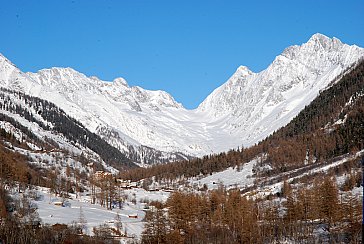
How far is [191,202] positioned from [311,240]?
1536 inches

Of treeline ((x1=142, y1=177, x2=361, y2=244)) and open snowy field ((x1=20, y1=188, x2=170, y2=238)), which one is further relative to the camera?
open snowy field ((x1=20, y1=188, x2=170, y2=238))

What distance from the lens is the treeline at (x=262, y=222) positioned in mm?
105125

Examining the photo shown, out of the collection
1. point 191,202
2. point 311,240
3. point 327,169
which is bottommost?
point 311,240

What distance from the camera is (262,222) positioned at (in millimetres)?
123000

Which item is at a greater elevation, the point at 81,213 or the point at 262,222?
the point at 81,213

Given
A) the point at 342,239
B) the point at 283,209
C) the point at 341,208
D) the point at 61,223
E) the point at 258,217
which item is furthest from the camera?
the point at 283,209

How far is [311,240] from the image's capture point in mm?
103312

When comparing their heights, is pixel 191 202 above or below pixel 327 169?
below

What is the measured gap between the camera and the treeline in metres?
105

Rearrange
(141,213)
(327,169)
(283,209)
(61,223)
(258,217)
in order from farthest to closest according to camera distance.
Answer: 1. (327,169)
2. (141,213)
3. (283,209)
4. (258,217)
5. (61,223)

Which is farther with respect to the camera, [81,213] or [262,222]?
[81,213]

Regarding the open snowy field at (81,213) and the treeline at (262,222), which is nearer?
the treeline at (262,222)

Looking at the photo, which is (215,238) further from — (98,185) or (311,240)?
(98,185)

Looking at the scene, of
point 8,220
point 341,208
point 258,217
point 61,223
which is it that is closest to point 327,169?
point 258,217
